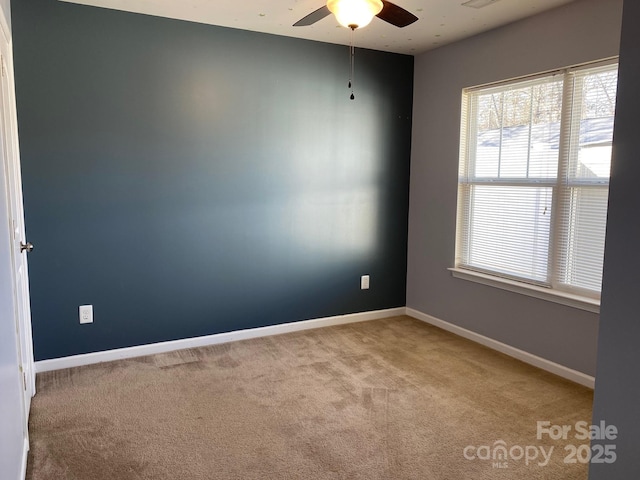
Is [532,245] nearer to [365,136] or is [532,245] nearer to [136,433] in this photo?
[365,136]

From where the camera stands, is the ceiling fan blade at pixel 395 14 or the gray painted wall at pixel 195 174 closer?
the ceiling fan blade at pixel 395 14

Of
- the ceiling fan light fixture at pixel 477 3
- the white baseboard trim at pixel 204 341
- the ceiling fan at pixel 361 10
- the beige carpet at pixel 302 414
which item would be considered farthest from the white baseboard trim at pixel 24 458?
the ceiling fan light fixture at pixel 477 3

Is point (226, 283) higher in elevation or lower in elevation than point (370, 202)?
lower

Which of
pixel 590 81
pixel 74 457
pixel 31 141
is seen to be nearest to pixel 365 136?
pixel 590 81

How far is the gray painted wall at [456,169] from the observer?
3158 mm

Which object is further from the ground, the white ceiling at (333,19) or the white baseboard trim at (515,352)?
the white ceiling at (333,19)

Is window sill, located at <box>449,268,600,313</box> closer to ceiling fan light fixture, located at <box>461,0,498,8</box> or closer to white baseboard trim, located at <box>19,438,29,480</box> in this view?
ceiling fan light fixture, located at <box>461,0,498,8</box>

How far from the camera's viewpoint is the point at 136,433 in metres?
2.56

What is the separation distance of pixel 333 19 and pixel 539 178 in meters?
1.85

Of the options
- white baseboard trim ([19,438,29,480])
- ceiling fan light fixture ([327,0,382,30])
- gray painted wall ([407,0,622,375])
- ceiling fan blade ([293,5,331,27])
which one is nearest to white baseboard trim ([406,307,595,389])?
gray painted wall ([407,0,622,375])

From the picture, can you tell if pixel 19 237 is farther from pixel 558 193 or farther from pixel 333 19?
pixel 558 193

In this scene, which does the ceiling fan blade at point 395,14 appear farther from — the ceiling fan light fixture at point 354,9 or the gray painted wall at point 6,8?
the gray painted wall at point 6,8

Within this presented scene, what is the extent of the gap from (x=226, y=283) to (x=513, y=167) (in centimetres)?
239

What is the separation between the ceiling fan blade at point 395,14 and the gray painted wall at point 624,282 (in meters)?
1.55
